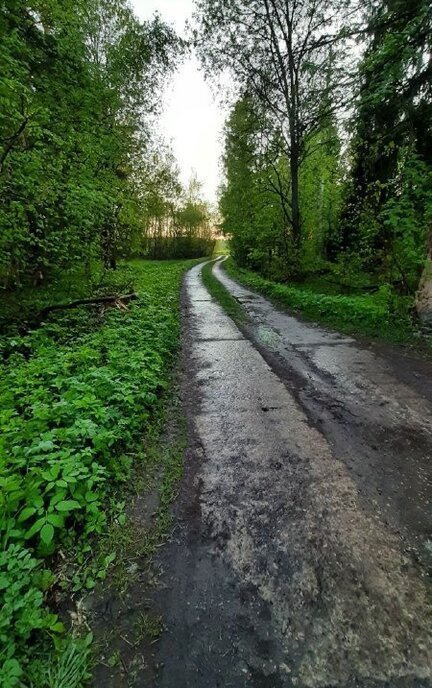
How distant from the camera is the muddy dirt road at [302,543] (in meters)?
1.56

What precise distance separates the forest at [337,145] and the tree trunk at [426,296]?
23 mm

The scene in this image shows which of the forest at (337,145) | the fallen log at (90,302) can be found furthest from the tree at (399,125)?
the fallen log at (90,302)

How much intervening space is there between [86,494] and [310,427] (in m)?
2.47

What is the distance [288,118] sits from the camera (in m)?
12.4

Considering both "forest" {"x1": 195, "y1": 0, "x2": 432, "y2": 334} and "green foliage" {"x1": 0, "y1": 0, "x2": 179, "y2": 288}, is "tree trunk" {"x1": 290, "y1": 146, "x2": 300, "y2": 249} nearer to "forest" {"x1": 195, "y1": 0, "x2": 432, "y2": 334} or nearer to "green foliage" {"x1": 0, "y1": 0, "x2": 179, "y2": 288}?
"forest" {"x1": 195, "y1": 0, "x2": 432, "y2": 334}

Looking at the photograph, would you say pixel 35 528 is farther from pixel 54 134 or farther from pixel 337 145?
pixel 337 145

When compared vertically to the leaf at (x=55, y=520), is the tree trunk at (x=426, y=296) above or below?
above

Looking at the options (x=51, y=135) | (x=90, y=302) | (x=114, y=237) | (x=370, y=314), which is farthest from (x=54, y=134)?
(x=370, y=314)

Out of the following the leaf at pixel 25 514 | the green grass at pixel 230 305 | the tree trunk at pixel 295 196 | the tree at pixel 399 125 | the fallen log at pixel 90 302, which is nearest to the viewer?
the leaf at pixel 25 514

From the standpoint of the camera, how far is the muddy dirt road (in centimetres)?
156

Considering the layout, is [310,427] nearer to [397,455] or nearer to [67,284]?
[397,455]

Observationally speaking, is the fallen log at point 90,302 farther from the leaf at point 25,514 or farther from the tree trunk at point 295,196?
the tree trunk at point 295,196

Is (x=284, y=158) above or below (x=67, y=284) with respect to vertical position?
above

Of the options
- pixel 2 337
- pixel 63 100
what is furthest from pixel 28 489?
pixel 63 100
